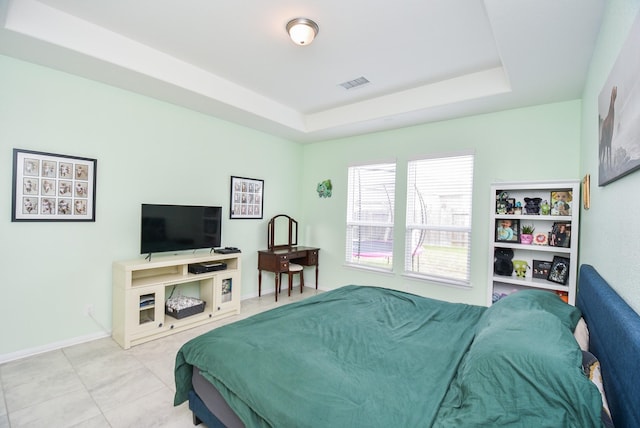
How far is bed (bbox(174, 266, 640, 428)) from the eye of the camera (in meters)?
0.98

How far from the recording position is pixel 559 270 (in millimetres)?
2939

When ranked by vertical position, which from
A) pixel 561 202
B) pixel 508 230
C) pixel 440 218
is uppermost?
pixel 561 202

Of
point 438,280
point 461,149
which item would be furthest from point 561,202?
point 438,280

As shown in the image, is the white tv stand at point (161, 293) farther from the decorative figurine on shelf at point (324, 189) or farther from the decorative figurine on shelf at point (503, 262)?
the decorative figurine on shelf at point (503, 262)

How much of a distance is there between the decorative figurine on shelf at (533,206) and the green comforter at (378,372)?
161cm

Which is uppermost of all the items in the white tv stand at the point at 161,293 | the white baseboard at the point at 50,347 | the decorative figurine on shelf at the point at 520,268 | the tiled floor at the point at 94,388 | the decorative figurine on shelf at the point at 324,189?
the decorative figurine on shelf at the point at 324,189

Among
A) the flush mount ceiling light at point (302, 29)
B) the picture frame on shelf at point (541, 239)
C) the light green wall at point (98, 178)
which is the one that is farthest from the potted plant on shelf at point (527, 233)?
the light green wall at point (98, 178)

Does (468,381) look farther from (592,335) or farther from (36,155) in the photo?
(36,155)

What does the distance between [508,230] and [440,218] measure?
0.84 meters

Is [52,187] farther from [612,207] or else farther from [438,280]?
[438,280]

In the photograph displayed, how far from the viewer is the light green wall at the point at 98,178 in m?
2.60

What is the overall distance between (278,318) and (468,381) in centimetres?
127

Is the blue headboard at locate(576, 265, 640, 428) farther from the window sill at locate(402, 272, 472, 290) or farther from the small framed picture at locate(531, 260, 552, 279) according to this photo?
the window sill at locate(402, 272, 472, 290)

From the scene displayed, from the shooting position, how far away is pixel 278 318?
6.77 ft
